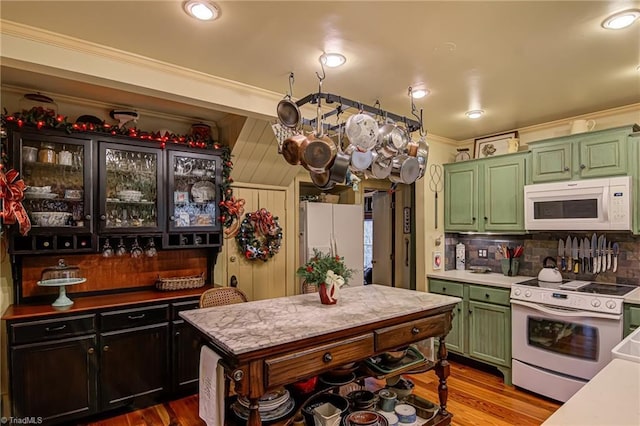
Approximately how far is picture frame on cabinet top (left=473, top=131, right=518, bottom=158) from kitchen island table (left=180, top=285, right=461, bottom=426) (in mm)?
2297

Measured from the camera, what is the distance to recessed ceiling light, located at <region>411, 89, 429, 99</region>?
2834mm

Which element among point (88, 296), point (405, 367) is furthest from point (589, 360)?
point (88, 296)

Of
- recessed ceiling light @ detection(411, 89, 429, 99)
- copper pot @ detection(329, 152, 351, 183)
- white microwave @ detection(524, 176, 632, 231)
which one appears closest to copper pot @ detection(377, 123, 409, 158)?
copper pot @ detection(329, 152, 351, 183)

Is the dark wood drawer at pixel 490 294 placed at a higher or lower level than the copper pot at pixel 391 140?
lower

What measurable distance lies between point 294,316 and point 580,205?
279cm

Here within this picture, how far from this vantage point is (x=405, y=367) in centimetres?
231

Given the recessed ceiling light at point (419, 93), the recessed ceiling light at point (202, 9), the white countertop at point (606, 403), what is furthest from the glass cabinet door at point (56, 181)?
the white countertop at point (606, 403)

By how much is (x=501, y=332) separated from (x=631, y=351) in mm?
1957

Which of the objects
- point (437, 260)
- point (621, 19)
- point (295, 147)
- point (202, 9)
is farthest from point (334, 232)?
point (621, 19)

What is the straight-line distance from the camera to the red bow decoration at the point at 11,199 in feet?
7.32

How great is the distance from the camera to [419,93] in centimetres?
289

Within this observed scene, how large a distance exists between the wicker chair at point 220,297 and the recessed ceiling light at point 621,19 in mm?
2741

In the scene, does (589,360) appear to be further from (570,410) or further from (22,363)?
(22,363)

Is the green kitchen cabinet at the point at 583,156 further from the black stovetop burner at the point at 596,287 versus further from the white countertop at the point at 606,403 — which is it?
the white countertop at the point at 606,403
